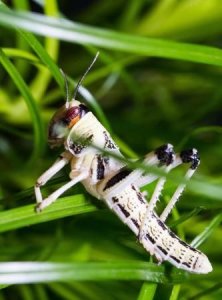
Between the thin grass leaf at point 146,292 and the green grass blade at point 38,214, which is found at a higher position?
the green grass blade at point 38,214

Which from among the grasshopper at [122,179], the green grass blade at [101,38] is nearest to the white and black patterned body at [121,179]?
the grasshopper at [122,179]

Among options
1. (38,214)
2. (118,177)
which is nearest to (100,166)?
(118,177)

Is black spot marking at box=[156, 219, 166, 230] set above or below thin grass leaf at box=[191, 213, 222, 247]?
above

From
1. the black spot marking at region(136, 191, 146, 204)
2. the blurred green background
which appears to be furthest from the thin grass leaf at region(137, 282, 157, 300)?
the black spot marking at region(136, 191, 146, 204)

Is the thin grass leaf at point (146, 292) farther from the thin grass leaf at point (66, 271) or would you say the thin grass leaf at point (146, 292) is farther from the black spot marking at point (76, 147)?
the black spot marking at point (76, 147)

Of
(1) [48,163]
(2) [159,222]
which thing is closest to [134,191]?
(2) [159,222]

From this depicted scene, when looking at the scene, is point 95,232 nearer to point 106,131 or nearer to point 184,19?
point 106,131

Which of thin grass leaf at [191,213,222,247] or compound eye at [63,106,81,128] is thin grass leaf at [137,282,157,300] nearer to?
thin grass leaf at [191,213,222,247]

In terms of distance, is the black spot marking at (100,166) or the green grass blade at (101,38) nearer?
the green grass blade at (101,38)
